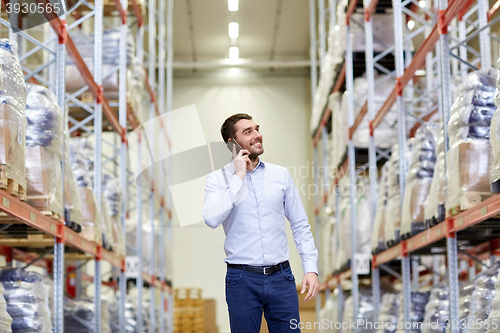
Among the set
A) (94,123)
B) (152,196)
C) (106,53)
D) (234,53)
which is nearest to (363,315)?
(94,123)

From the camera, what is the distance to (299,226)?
147 inches

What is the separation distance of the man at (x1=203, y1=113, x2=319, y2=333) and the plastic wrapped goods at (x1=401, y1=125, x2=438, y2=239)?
11.0 ft

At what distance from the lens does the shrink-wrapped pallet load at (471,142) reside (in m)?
5.00

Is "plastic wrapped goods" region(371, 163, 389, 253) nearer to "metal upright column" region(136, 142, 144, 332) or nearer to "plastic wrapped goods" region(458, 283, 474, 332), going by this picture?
"plastic wrapped goods" region(458, 283, 474, 332)

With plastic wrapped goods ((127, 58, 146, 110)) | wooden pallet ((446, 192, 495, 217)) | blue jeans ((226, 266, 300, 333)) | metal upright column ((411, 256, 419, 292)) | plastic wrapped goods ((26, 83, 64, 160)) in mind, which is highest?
plastic wrapped goods ((127, 58, 146, 110))

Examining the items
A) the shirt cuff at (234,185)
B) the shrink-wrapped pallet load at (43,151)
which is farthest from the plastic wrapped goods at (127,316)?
the shirt cuff at (234,185)

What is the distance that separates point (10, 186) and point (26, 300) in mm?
1318

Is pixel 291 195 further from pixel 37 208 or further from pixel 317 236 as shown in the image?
pixel 317 236

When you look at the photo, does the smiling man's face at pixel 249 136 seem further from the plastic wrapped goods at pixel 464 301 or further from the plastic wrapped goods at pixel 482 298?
the plastic wrapped goods at pixel 464 301

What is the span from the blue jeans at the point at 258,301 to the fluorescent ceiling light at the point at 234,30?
1454cm

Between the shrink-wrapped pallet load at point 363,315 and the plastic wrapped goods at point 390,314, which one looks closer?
the plastic wrapped goods at point 390,314

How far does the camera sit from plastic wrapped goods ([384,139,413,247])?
7543 mm

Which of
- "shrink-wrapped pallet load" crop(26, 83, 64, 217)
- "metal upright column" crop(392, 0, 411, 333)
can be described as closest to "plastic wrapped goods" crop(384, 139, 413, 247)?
"metal upright column" crop(392, 0, 411, 333)

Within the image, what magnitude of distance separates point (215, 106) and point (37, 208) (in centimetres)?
1289
